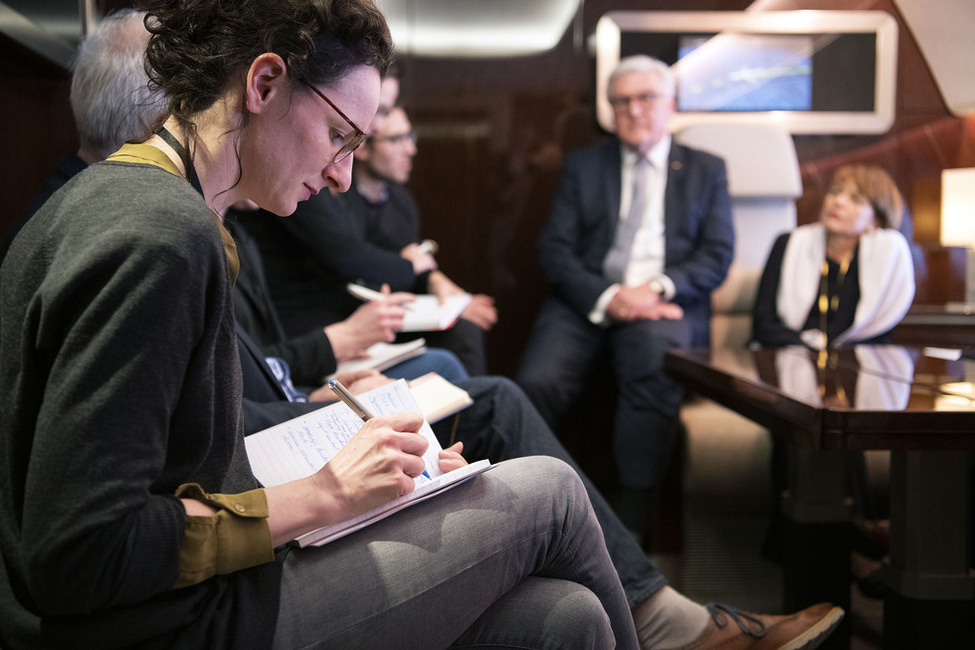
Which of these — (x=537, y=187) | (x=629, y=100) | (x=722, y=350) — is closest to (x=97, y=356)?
(x=722, y=350)

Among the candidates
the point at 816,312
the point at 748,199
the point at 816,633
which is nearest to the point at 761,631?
the point at 816,633

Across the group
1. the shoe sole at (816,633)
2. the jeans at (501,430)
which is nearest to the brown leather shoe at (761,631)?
the shoe sole at (816,633)

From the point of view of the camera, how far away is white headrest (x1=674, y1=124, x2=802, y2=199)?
3447 millimetres

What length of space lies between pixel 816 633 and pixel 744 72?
2.66 metres

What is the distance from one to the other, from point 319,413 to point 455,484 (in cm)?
31

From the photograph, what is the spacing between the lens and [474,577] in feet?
3.01

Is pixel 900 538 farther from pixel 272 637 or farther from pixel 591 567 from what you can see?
pixel 272 637

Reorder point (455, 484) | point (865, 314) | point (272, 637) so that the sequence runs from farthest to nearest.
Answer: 1. point (865, 314)
2. point (455, 484)
3. point (272, 637)

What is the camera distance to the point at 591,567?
3.41 feet

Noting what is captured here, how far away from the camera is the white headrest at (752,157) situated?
3447mm

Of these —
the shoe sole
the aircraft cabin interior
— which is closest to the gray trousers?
the shoe sole

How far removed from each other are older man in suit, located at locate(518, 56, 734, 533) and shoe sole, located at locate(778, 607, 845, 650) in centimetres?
127

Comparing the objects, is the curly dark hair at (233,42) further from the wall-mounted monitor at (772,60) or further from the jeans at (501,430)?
the wall-mounted monitor at (772,60)

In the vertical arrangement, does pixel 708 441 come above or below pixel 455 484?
below
